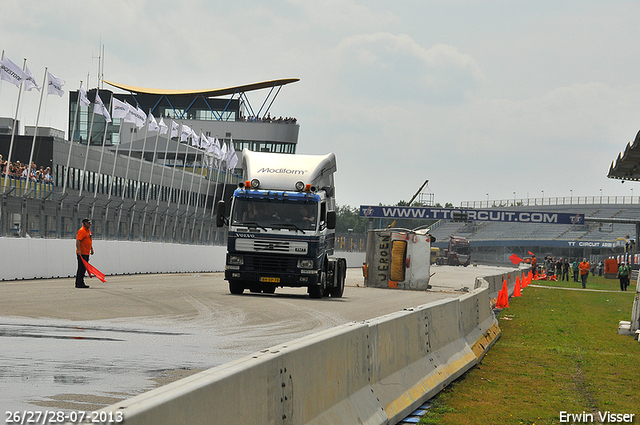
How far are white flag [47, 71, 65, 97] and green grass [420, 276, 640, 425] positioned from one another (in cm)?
2758

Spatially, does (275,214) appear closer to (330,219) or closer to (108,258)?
(330,219)

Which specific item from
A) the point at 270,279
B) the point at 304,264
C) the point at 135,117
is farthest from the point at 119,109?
the point at 304,264

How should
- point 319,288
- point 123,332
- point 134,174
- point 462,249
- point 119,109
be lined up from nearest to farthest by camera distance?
1. point 123,332
2. point 319,288
3. point 119,109
4. point 134,174
5. point 462,249

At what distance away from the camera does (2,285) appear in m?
21.8

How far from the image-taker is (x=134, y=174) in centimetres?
6688

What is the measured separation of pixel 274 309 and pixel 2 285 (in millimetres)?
8028

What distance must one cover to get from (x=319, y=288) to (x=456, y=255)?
79.2 meters

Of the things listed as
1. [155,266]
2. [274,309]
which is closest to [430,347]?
[274,309]

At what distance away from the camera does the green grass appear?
8242 mm

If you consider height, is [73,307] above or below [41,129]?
below

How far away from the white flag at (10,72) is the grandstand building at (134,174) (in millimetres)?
3806

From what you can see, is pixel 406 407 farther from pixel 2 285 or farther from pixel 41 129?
pixel 41 129

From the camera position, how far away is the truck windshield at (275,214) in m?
21.3

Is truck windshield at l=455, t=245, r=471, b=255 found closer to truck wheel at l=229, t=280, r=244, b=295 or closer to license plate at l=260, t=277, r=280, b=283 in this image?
truck wheel at l=229, t=280, r=244, b=295
